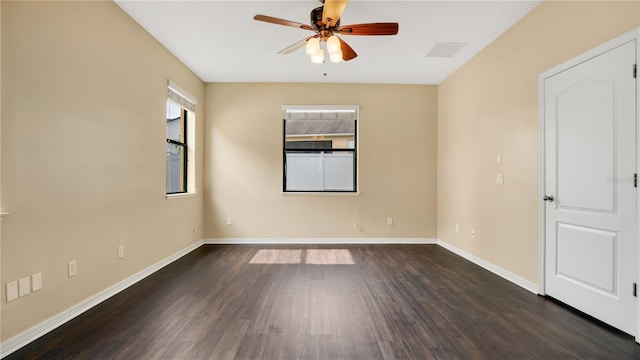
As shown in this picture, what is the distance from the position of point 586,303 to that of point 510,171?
53.8 inches

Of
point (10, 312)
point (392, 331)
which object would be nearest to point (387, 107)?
point (392, 331)

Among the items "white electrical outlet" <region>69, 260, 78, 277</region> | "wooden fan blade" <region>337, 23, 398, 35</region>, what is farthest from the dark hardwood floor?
"wooden fan blade" <region>337, 23, 398, 35</region>

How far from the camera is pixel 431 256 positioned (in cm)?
404

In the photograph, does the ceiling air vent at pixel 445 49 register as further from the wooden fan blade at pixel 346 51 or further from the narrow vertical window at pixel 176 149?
the narrow vertical window at pixel 176 149

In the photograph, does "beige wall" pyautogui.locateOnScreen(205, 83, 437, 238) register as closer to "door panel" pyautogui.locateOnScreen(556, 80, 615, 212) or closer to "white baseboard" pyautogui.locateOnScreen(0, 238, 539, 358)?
"white baseboard" pyautogui.locateOnScreen(0, 238, 539, 358)

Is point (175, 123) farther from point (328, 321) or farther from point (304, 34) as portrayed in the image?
point (328, 321)

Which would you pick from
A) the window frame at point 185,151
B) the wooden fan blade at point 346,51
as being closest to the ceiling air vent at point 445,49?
the wooden fan blade at point 346,51

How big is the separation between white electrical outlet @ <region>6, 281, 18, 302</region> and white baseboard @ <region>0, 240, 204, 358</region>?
252mm

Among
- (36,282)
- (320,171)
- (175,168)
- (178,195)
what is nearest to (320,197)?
(320,171)

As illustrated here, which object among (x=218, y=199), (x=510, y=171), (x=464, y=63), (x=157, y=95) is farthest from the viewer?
(x=218, y=199)

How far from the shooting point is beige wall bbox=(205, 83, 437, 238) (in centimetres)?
476

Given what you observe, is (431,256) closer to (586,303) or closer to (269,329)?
(586,303)

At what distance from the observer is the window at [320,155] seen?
4906mm

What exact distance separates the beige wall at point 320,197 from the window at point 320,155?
0.18 metres
